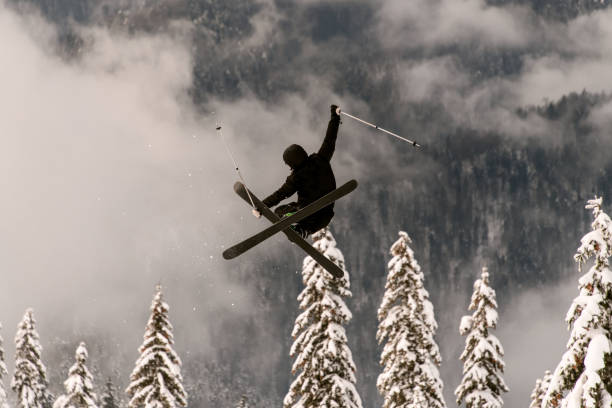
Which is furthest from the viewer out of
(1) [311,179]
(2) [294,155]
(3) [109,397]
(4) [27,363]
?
(3) [109,397]

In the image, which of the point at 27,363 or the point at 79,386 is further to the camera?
the point at 27,363

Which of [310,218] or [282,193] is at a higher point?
[282,193]

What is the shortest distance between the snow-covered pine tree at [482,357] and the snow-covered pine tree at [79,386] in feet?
63.4

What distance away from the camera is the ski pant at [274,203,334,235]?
29.3 feet

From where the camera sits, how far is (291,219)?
860 centimetres

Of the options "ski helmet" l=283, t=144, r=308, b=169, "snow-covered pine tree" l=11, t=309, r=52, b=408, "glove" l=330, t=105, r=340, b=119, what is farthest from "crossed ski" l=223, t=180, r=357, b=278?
"snow-covered pine tree" l=11, t=309, r=52, b=408

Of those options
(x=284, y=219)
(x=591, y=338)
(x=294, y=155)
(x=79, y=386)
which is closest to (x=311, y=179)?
(x=294, y=155)

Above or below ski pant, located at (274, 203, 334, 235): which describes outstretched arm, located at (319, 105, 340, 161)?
above

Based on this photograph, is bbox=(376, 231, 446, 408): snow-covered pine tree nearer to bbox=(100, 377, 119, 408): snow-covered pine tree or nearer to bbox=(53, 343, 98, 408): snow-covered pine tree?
bbox=(53, 343, 98, 408): snow-covered pine tree

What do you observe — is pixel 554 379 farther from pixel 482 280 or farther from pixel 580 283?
pixel 482 280

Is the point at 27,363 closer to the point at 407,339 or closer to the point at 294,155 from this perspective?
the point at 407,339

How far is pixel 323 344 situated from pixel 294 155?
14153 mm

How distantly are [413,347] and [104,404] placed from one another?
122 ft

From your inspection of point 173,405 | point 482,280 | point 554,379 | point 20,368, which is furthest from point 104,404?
point 554,379
